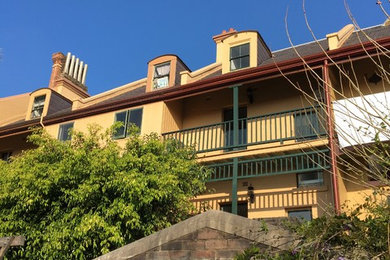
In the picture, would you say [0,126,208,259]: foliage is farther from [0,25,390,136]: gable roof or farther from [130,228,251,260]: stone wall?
[0,25,390,136]: gable roof

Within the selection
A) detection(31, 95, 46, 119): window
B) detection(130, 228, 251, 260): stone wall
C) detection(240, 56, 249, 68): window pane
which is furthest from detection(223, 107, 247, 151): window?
detection(31, 95, 46, 119): window

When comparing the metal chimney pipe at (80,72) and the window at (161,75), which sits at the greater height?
the metal chimney pipe at (80,72)

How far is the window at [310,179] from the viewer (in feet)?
39.2

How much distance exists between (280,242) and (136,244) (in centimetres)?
177

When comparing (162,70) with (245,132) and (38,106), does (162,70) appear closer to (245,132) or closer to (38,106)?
(245,132)

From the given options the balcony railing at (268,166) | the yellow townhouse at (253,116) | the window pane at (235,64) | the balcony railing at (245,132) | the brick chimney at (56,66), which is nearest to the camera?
the balcony railing at (268,166)

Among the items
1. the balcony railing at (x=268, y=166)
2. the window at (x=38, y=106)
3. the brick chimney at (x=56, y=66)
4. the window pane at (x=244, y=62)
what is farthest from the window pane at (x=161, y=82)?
the brick chimney at (x=56, y=66)

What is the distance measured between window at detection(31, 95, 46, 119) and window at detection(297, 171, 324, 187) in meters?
12.4

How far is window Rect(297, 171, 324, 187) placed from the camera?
11.9 metres

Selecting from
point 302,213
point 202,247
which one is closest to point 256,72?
point 302,213

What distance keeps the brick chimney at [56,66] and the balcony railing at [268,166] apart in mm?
13679

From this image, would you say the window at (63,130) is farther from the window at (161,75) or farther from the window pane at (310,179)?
the window pane at (310,179)

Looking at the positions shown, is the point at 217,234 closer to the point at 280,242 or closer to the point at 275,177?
the point at 280,242

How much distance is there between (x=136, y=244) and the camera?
520cm
